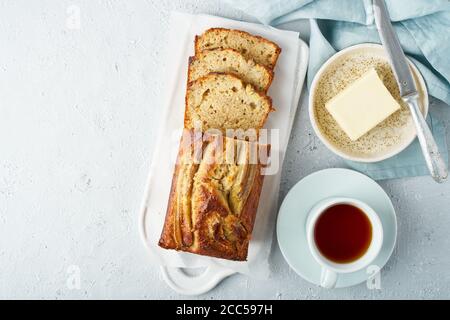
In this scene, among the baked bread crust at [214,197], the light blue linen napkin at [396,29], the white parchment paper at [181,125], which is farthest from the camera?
the white parchment paper at [181,125]

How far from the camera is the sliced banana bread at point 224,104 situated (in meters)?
2.14

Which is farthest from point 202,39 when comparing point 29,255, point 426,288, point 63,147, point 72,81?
point 426,288

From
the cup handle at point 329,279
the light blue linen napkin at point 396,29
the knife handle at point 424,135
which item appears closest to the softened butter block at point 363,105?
the knife handle at point 424,135

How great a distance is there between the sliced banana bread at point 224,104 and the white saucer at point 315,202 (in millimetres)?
321

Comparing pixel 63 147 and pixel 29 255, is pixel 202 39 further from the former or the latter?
pixel 29 255

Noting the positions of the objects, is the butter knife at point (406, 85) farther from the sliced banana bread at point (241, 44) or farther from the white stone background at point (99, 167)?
the sliced banana bread at point (241, 44)

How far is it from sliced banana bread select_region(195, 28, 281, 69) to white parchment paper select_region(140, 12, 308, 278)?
0.07m

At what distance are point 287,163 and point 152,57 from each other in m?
0.73

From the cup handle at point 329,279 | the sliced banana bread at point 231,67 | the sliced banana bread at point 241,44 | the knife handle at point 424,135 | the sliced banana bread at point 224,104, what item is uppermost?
the sliced banana bread at point 241,44

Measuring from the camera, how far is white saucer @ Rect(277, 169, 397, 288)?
217cm

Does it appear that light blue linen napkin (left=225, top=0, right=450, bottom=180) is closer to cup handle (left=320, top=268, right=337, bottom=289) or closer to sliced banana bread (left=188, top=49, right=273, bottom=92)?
sliced banana bread (left=188, top=49, right=273, bottom=92)

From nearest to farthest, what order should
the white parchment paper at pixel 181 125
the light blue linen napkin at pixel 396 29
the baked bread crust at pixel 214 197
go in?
the baked bread crust at pixel 214 197
the light blue linen napkin at pixel 396 29
the white parchment paper at pixel 181 125

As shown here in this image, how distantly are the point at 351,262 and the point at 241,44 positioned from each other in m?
0.96
